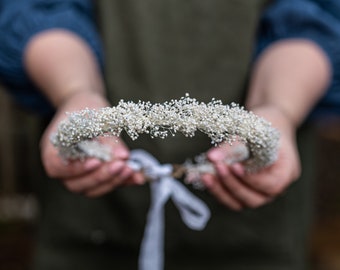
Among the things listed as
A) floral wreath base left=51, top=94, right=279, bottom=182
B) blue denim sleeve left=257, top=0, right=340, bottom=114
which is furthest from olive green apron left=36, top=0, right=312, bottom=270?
floral wreath base left=51, top=94, right=279, bottom=182

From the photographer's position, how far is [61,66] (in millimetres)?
607

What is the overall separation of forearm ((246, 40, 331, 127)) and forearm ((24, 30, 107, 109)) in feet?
0.54

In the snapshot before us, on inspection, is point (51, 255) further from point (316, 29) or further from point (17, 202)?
point (17, 202)

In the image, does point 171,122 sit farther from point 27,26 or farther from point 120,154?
point 27,26

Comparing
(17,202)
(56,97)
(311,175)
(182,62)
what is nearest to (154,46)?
(182,62)

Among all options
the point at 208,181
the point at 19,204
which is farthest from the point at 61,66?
Answer: the point at 19,204

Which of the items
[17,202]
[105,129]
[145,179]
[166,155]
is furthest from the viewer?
[17,202]

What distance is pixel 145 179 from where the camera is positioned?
544 mm

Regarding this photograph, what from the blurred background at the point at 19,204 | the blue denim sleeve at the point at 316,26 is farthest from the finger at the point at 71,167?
the blurred background at the point at 19,204

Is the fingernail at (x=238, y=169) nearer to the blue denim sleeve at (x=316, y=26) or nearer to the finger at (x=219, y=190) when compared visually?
the finger at (x=219, y=190)

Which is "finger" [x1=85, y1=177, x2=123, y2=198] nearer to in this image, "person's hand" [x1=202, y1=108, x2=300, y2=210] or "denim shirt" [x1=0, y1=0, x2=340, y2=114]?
"person's hand" [x1=202, y1=108, x2=300, y2=210]

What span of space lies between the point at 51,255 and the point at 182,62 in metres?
0.28

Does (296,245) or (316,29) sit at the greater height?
(316,29)

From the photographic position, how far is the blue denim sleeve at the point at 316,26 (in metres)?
0.65
